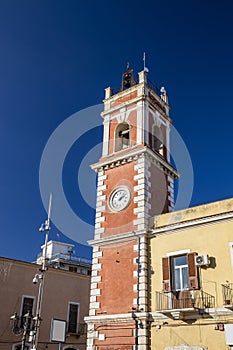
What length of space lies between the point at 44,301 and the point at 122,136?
36.9ft

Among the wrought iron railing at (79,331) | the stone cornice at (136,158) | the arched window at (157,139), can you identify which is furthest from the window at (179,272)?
the wrought iron railing at (79,331)

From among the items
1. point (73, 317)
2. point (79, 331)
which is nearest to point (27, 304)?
point (73, 317)

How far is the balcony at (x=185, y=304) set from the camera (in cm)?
1456

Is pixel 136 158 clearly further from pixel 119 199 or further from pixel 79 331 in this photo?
pixel 79 331

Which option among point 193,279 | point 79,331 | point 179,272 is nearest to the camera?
point 193,279

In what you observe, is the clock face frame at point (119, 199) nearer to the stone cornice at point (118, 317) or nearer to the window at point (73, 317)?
the stone cornice at point (118, 317)

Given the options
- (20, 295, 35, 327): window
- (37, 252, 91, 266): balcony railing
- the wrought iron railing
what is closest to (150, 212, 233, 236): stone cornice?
(20, 295, 35, 327): window

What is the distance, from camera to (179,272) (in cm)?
1606

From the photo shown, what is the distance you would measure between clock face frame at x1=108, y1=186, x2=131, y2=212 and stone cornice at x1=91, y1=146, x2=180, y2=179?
1.52 metres

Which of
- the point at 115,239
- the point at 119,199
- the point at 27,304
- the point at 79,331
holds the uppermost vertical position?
the point at 119,199

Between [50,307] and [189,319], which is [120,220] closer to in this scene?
[189,319]

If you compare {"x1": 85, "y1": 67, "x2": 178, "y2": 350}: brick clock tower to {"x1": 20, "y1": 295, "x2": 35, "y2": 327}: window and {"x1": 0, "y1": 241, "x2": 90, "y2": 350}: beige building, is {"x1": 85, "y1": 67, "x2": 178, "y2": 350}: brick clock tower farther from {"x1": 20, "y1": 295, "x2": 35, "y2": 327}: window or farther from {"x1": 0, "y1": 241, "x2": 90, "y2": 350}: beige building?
{"x1": 20, "y1": 295, "x2": 35, "y2": 327}: window

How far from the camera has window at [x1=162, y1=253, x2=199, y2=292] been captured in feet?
50.3

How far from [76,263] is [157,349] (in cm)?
2776
